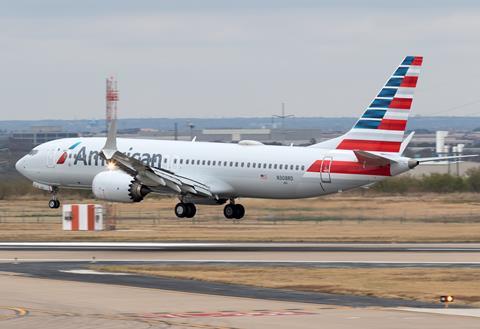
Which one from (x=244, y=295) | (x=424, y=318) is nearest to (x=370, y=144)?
(x=244, y=295)

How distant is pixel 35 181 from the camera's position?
88.0 m

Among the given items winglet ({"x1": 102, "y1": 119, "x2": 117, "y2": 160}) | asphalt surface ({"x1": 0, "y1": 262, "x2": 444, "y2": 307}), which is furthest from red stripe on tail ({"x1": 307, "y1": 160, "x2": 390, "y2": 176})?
asphalt surface ({"x1": 0, "y1": 262, "x2": 444, "y2": 307})

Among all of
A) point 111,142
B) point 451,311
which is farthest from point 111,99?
A: point 451,311

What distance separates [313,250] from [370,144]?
1489cm

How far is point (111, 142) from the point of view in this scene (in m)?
75.3

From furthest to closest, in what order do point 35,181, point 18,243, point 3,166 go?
point 3,166 → point 35,181 → point 18,243

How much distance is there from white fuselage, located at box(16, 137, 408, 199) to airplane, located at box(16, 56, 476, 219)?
0.06 meters

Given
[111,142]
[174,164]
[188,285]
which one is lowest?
[188,285]

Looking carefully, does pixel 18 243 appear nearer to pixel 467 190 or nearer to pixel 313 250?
pixel 313 250

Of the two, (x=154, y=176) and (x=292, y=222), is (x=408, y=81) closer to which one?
(x=292, y=222)

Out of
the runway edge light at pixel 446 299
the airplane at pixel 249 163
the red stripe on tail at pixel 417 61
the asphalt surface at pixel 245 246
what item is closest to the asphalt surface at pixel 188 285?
the runway edge light at pixel 446 299

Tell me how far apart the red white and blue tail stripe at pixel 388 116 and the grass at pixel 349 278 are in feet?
77.6

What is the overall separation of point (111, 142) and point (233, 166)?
814 centimetres

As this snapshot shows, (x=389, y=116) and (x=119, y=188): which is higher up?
(x=389, y=116)
